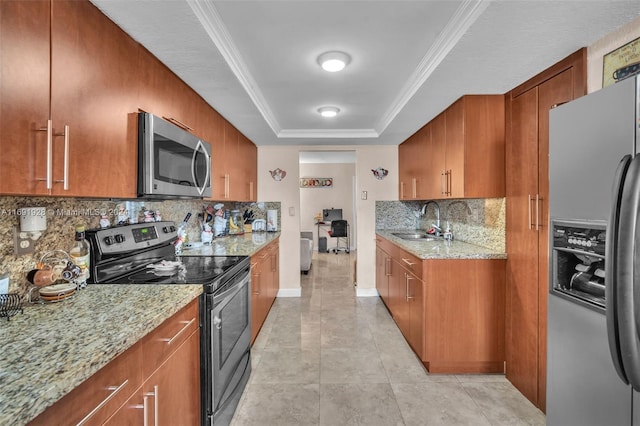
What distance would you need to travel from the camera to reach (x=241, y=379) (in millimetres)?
2057

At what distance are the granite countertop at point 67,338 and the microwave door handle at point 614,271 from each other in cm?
147

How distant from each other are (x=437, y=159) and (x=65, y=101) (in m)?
2.81

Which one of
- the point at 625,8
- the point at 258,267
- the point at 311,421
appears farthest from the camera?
the point at 258,267

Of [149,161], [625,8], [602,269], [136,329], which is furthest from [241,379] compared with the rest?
[625,8]

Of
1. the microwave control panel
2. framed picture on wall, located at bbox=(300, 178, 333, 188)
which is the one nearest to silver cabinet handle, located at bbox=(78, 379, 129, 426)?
the microwave control panel

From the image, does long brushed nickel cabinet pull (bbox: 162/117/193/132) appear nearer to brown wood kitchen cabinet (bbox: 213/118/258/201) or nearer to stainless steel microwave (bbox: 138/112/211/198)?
stainless steel microwave (bbox: 138/112/211/198)

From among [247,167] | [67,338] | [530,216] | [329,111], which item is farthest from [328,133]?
[67,338]

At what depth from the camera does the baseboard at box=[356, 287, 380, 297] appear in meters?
4.36

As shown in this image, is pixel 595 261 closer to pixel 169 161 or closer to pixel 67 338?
pixel 67 338

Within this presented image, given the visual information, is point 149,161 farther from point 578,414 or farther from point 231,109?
point 578,414

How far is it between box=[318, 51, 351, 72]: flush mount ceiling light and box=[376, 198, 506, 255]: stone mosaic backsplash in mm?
1628

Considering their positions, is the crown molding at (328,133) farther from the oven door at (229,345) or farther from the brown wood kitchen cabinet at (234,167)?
the oven door at (229,345)

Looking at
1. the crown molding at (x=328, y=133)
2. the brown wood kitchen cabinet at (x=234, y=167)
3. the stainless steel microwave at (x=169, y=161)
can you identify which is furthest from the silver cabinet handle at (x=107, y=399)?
the crown molding at (x=328, y=133)

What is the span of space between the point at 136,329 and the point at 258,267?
6.44 ft
